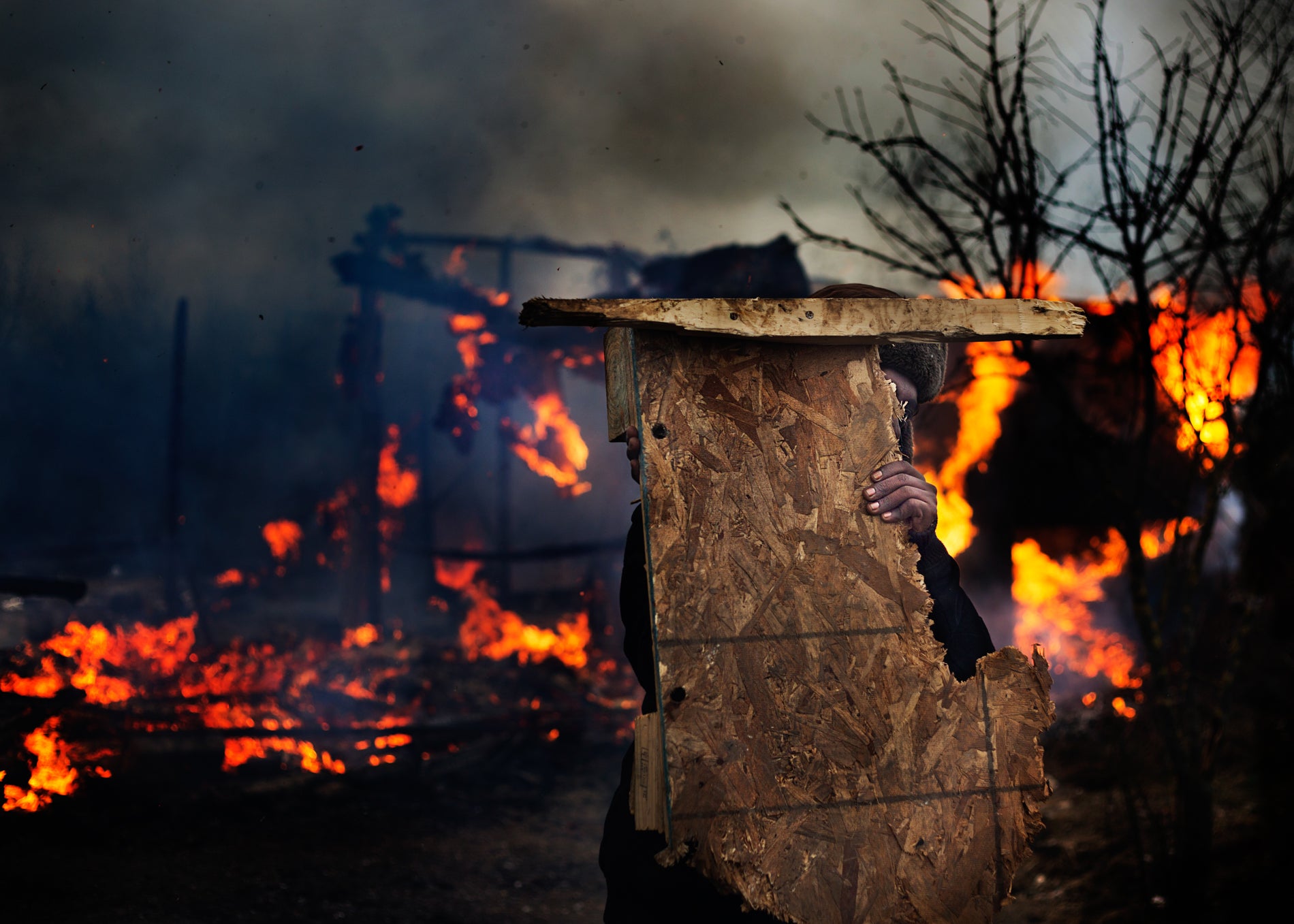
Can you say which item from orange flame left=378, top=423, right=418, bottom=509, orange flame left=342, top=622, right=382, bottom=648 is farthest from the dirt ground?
orange flame left=378, top=423, right=418, bottom=509

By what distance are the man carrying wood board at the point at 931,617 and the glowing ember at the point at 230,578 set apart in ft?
21.7

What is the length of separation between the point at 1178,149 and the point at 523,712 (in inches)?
306

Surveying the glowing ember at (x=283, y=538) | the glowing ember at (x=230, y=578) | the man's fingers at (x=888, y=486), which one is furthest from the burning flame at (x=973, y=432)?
the glowing ember at (x=230, y=578)

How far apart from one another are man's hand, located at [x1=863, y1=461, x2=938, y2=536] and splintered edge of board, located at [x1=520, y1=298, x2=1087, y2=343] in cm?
35

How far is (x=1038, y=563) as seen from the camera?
892cm

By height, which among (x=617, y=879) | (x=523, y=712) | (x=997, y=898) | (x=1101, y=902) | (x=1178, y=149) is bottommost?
(x=1101, y=902)

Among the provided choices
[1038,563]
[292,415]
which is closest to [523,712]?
[292,415]

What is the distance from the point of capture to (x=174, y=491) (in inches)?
281

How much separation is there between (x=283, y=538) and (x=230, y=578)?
0.64 meters

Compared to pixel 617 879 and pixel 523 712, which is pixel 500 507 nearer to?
pixel 523 712

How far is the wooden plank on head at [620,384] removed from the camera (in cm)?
201

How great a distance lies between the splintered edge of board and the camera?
1.74 meters

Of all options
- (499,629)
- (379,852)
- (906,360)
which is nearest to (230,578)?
(499,629)

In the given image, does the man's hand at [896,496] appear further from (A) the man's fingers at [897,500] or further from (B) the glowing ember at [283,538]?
(B) the glowing ember at [283,538]
